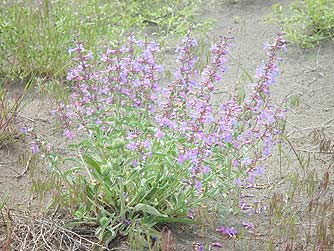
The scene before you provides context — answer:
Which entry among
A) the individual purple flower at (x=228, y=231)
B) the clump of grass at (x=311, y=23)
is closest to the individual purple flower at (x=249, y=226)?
the individual purple flower at (x=228, y=231)

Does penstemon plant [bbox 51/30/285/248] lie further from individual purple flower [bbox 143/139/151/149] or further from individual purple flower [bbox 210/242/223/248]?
individual purple flower [bbox 210/242/223/248]

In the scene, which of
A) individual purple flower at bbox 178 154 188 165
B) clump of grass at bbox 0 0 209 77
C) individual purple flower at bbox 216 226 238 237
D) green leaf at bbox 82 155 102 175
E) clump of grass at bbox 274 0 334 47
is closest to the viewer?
individual purple flower at bbox 178 154 188 165

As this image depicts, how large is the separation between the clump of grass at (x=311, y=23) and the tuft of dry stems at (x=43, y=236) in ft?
10.6

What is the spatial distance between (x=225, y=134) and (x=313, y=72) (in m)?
2.55

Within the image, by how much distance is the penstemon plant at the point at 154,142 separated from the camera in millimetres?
2658

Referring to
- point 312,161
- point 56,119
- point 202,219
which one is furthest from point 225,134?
point 56,119

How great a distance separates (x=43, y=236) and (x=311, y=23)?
3.62m

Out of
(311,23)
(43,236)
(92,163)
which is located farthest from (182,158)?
(311,23)

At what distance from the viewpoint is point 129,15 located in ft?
20.5

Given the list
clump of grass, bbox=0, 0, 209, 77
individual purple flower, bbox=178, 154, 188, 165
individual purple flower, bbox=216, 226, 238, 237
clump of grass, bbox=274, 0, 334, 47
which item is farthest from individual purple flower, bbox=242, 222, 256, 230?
clump of grass, bbox=274, 0, 334, 47

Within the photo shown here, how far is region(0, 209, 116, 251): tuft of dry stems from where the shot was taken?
2682 mm

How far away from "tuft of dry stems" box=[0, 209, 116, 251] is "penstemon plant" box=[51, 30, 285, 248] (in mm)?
72

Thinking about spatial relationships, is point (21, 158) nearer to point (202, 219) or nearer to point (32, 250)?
→ point (32, 250)

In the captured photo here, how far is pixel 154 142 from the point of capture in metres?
2.71
